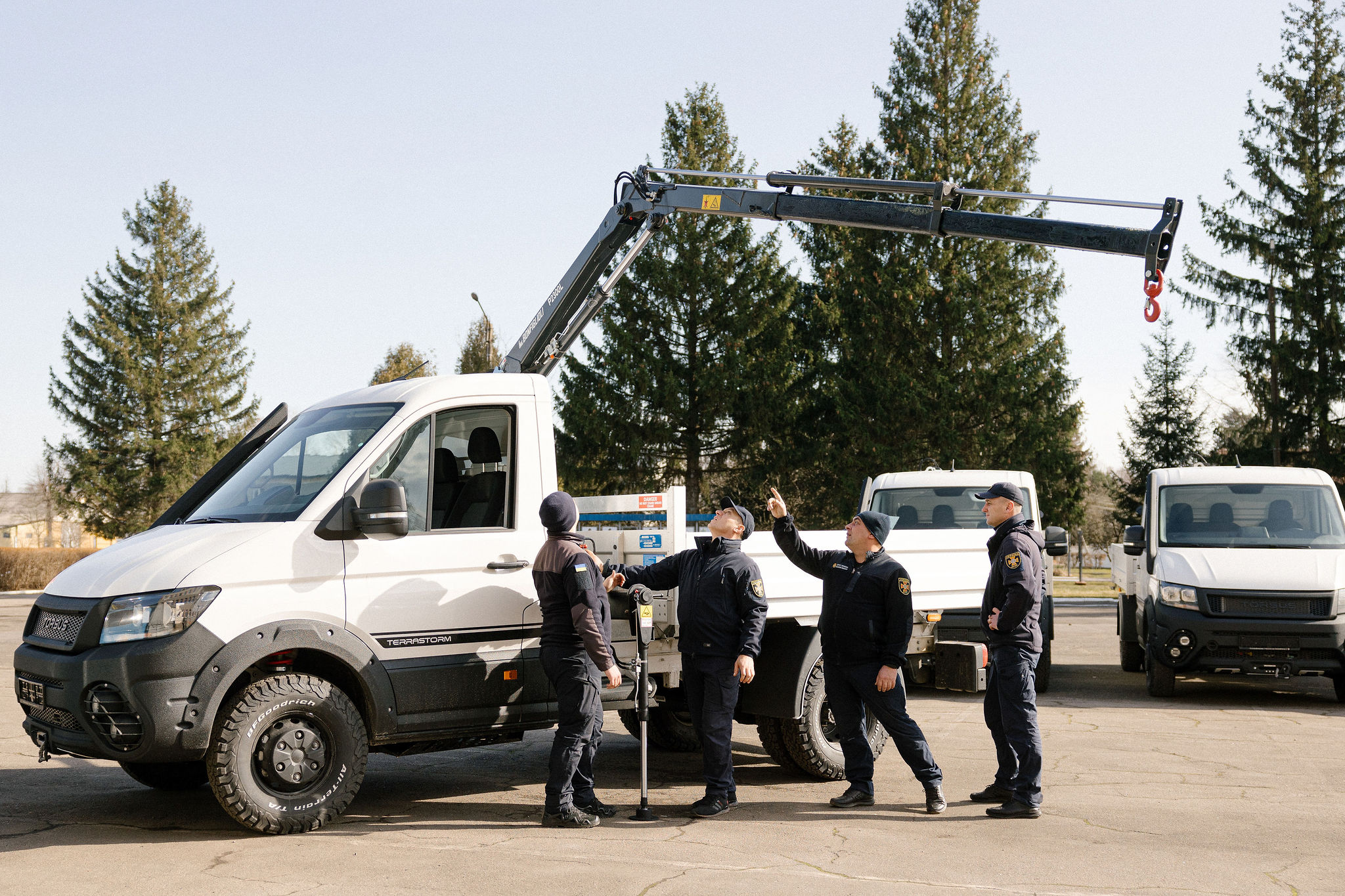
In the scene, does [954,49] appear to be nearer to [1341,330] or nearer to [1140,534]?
[1341,330]

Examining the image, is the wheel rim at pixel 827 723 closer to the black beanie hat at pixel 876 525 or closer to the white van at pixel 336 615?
the white van at pixel 336 615

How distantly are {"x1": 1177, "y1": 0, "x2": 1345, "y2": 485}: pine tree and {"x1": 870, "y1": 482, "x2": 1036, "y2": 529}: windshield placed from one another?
22815 mm

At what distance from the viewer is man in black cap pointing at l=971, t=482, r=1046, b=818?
6824 mm

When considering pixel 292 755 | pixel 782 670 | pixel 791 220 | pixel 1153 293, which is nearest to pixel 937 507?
pixel 791 220

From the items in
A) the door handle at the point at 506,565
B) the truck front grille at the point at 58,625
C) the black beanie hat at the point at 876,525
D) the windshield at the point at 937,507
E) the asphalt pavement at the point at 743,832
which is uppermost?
the windshield at the point at 937,507

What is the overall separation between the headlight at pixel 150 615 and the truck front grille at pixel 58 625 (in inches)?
8.3

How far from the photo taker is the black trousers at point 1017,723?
6.82 metres

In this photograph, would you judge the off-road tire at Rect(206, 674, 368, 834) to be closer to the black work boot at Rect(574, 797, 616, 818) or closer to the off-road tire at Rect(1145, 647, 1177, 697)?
the black work boot at Rect(574, 797, 616, 818)

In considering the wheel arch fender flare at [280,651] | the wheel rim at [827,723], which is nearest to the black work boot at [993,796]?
the wheel rim at [827,723]

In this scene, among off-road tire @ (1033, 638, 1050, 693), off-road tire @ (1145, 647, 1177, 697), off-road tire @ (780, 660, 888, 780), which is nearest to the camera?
off-road tire @ (780, 660, 888, 780)

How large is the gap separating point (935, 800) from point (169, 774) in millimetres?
4663

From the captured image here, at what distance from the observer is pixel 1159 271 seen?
28.1 feet

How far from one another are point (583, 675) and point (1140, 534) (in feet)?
25.7

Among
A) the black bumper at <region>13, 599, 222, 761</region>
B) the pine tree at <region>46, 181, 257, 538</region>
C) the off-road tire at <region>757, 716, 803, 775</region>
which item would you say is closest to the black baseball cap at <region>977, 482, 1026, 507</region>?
the off-road tire at <region>757, 716, 803, 775</region>
